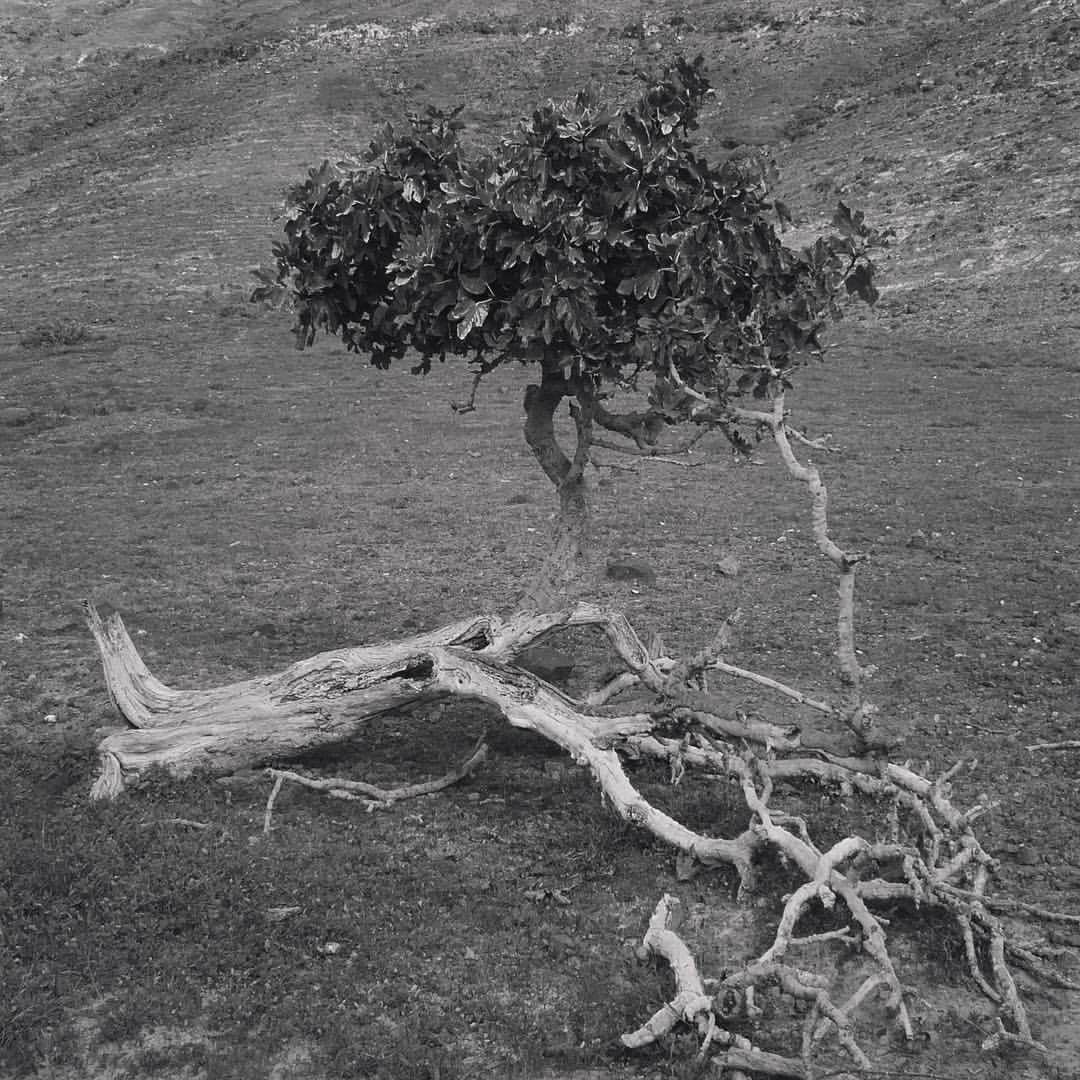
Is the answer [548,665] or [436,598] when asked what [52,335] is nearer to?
Result: [436,598]

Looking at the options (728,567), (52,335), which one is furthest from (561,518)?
(52,335)

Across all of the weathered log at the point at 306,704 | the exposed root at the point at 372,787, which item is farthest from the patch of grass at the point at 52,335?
the exposed root at the point at 372,787

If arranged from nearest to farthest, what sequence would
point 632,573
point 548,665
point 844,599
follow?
point 844,599, point 548,665, point 632,573

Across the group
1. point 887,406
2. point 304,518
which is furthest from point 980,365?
point 304,518

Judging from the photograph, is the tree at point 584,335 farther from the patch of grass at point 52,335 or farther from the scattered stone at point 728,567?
the patch of grass at point 52,335

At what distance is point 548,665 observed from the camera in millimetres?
11469

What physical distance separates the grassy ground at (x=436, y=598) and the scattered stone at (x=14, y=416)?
0.09 meters

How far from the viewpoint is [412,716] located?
10836 millimetres

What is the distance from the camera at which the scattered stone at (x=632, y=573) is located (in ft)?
46.0

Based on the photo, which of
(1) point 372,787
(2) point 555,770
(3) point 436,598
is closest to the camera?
(1) point 372,787

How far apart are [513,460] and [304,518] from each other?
4415 millimetres

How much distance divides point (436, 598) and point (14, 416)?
1338cm

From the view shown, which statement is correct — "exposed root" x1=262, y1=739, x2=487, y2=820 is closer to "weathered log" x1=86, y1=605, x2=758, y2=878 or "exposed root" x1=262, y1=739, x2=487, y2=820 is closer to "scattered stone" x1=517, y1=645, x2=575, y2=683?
"weathered log" x1=86, y1=605, x2=758, y2=878

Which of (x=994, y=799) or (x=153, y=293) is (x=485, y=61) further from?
(x=994, y=799)
